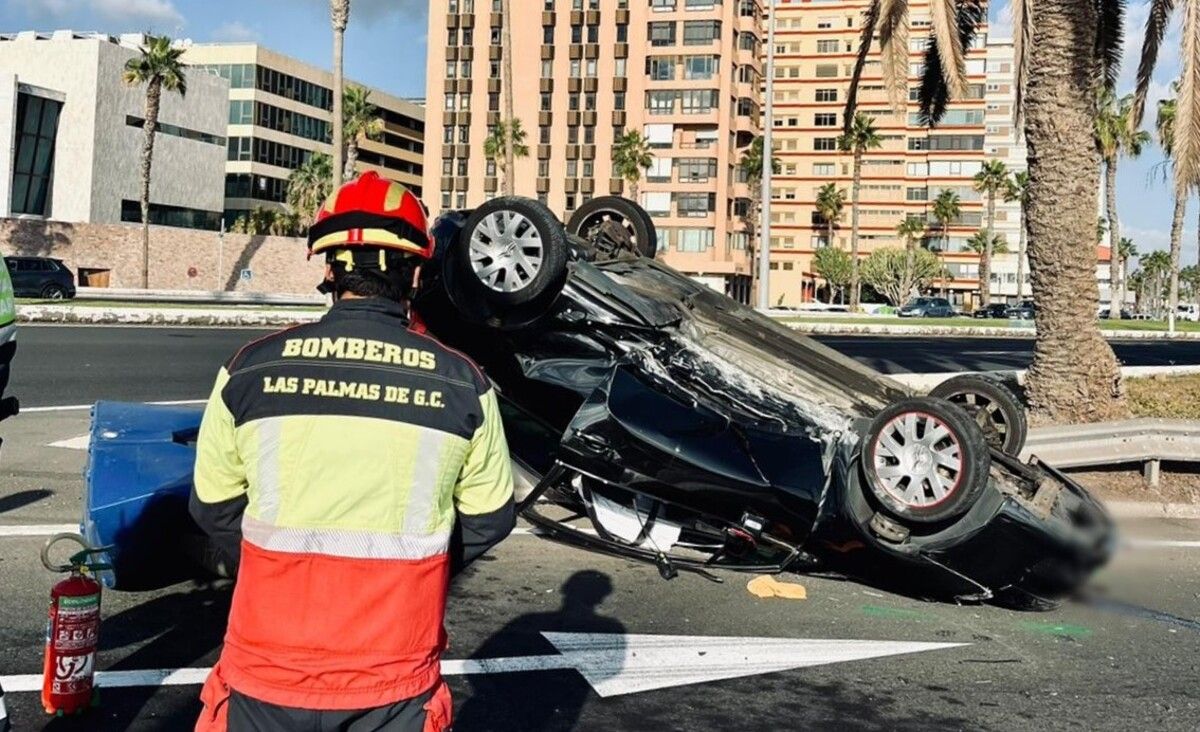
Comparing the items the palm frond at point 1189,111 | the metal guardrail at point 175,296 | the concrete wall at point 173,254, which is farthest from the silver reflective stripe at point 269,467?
the concrete wall at point 173,254

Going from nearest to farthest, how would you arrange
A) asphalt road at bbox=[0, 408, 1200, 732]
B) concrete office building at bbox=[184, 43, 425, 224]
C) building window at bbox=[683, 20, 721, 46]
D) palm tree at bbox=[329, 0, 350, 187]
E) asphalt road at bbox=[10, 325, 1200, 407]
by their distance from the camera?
asphalt road at bbox=[0, 408, 1200, 732] < asphalt road at bbox=[10, 325, 1200, 407] < palm tree at bbox=[329, 0, 350, 187] < building window at bbox=[683, 20, 721, 46] < concrete office building at bbox=[184, 43, 425, 224]

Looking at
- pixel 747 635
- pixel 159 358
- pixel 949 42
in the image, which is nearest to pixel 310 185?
pixel 159 358

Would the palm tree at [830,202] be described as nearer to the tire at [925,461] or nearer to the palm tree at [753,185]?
the palm tree at [753,185]

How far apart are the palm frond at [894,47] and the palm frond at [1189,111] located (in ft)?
10.6

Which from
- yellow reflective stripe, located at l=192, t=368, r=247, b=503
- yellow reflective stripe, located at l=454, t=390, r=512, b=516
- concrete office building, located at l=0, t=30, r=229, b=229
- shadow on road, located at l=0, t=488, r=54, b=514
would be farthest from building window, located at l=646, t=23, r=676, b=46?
yellow reflective stripe, located at l=192, t=368, r=247, b=503

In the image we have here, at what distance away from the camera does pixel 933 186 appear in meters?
103

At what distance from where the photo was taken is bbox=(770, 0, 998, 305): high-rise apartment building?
335 ft

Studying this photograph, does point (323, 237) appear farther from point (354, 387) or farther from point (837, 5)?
point (837, 5)

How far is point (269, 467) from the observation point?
7.30 feet

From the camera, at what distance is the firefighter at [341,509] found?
85.1 inches

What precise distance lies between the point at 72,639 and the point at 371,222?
2309 mm

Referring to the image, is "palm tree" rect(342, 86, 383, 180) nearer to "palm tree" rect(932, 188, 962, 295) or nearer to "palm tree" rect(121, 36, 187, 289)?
"palm tree" rect(121, 36, 187, 289)

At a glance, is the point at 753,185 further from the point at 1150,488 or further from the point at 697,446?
the point at 697,446

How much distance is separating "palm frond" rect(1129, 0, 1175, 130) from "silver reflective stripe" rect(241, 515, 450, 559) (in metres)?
11.8
